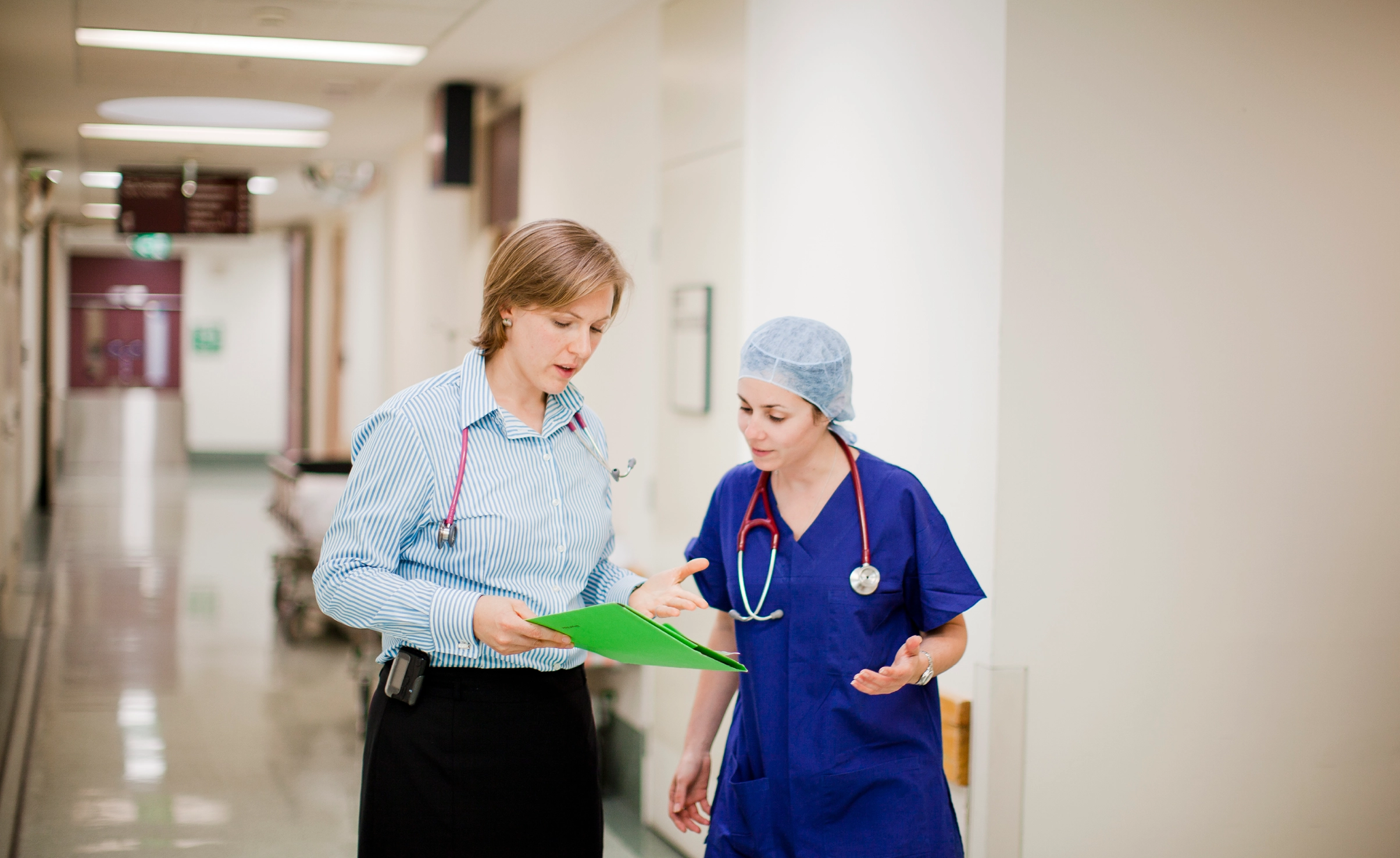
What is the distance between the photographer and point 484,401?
5.77 ft

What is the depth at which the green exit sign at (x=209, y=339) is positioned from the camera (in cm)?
1989

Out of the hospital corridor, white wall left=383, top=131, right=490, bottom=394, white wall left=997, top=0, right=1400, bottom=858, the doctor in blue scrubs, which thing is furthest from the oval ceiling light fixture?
the doctor in blue scrubs

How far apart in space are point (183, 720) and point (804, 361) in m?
4.70

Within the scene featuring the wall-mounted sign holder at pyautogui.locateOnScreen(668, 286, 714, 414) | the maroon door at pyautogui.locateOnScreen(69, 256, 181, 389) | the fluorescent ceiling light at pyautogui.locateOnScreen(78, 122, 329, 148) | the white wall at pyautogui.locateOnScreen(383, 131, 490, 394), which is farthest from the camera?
the maroon door at pyautogui.locateOnScreen(69, 256, 181, 389)

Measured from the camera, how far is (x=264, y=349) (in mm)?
20188

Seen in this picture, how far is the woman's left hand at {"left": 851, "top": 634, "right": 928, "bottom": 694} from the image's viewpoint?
5.82 feet

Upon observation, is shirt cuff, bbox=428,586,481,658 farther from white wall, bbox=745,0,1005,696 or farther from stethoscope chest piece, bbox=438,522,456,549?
white wall, bbox=745,0,1005,696

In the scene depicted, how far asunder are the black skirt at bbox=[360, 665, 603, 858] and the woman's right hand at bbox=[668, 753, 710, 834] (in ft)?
1.11

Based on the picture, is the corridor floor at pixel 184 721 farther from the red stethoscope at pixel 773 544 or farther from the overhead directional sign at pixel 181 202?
the overhead directional sign at pixel 181 202

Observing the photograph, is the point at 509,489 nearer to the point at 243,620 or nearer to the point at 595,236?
the point at 595,236

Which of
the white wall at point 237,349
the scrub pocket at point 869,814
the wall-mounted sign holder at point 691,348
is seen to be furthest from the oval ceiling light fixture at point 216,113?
the white wall at point 237,349

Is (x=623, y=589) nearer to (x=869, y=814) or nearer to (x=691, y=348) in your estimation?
(x=869, y=814)

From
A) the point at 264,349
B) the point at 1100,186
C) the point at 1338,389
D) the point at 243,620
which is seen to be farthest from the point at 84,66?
the point at 264,349

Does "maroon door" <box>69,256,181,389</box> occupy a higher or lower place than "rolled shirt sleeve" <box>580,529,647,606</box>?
higher
